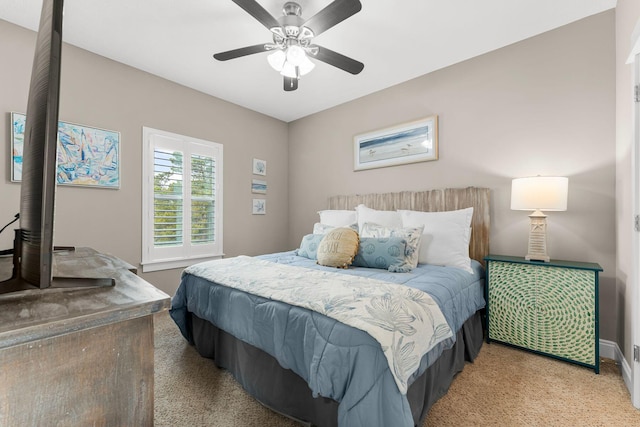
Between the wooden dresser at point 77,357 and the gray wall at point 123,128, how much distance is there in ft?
8.15

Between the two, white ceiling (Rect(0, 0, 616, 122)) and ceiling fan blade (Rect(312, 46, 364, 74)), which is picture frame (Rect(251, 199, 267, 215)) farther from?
ceiling fan blade (Rect(312, 46, 364, 74))

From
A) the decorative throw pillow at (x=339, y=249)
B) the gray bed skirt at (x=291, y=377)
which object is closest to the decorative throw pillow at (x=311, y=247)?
the decorative throw pillow at (x=339, y=249)

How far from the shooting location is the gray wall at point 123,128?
92.9 inches

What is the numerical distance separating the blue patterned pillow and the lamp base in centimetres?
101

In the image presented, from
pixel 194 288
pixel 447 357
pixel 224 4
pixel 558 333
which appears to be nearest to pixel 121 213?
pixel 194 288

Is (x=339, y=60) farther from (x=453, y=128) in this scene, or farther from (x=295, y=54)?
(x=453, y=128)

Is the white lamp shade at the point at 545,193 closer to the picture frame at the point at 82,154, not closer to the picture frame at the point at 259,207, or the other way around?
the picture frame at the point at 259,207

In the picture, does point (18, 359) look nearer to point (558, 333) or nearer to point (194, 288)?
point (194, 288)

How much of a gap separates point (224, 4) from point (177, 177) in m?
1.91

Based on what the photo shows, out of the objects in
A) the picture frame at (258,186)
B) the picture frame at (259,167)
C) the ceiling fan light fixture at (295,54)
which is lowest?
the picture frame at (258,186)

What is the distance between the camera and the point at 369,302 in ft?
4.61

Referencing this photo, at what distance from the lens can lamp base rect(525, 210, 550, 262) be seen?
2.27 m

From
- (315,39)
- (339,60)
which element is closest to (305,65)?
(339,60)

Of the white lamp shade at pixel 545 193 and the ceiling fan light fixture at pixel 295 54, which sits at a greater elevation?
the ceiling fan light fixture at pixel 295 54
